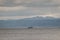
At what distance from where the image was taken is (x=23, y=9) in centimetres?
160

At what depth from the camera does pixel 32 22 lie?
62.6 inches

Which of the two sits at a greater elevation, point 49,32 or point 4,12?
point 4,12

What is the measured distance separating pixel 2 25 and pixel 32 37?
0.37m

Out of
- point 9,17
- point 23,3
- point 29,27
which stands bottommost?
point 29,27

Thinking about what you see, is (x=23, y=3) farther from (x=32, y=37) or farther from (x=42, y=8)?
(x=32, y=37)

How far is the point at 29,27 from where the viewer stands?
1.61 meters

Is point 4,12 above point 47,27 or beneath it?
above

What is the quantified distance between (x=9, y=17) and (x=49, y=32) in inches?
19.4

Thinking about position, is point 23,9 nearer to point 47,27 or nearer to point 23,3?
point 23,3

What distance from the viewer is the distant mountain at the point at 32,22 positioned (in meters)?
1.58

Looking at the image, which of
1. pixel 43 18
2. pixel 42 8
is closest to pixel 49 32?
pixel 43 18

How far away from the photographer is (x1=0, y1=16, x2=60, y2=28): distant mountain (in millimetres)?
1580

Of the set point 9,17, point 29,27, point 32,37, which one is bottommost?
point 32,37

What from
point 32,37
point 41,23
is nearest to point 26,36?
point 32,37
